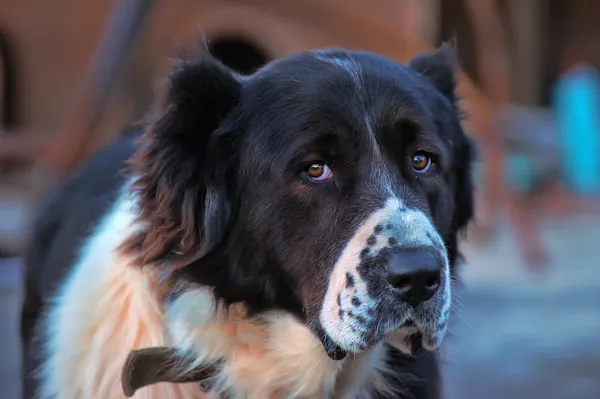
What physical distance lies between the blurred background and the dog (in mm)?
322

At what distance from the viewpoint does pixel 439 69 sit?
297cm

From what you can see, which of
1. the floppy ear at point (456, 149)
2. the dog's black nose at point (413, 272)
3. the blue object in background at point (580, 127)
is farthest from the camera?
the blue object in background at point (580, 127)

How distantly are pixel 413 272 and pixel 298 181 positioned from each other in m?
0.47

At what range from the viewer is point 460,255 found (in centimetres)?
298

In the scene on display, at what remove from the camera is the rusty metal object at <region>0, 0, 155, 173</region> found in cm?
467

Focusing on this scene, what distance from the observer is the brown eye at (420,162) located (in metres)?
2.54

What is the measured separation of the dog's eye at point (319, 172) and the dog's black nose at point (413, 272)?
36 centimetres

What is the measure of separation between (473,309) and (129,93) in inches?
230

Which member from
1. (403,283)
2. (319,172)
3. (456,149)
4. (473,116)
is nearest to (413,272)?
(403,283)

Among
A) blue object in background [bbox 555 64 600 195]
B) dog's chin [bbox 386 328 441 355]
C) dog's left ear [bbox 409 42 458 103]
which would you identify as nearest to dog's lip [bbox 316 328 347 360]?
dog's chin [bbox 386 328 441 355]

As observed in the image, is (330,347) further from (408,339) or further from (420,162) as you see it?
(420,162)

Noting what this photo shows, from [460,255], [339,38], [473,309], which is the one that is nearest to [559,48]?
[339,38]

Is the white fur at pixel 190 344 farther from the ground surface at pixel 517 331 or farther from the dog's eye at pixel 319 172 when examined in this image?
the ground surface at pixel 517 331

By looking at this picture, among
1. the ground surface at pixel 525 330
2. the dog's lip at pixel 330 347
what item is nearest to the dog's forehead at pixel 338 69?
the dog's lip at pixel 330 347
